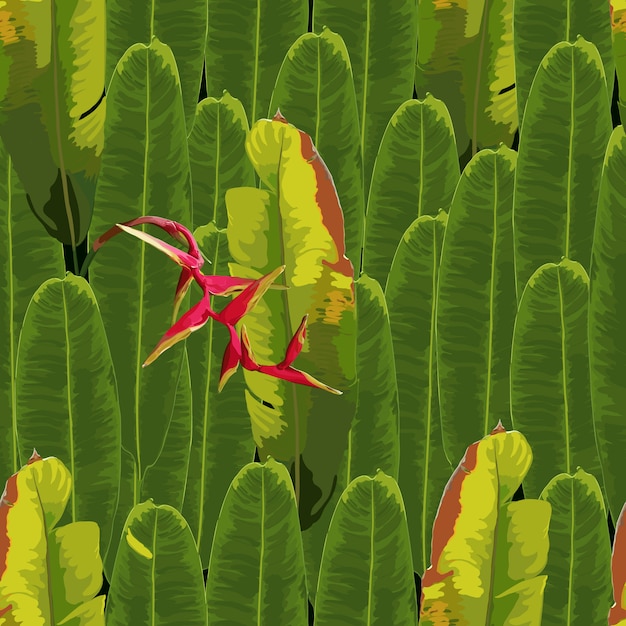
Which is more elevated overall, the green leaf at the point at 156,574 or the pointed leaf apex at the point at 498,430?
the pointed leaf apex at the point at 498,430

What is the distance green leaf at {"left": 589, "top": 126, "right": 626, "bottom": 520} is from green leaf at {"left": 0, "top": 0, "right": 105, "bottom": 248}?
18.1 inches

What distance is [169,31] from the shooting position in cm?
115

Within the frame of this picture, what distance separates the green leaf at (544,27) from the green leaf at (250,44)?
202mm

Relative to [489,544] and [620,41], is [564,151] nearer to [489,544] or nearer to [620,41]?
[620,41]

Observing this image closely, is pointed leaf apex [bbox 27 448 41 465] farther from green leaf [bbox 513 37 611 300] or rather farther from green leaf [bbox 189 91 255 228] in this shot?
green leaf [bbox 513 37 611 300]

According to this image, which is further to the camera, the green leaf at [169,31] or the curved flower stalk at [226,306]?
the green leaf at [169,31]

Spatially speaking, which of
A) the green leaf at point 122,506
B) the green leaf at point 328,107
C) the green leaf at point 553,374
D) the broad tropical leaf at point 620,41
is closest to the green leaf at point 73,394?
the green leaf at point 122,506

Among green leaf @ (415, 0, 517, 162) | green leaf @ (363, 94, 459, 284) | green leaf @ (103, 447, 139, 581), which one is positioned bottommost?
green leaf @ (103, 447, 139, 581)

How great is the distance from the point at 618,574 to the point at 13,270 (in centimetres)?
61

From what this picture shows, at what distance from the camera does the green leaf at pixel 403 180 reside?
114 centimetres

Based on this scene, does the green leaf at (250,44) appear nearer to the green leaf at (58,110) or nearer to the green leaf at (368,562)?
the green leaf at (58,110)

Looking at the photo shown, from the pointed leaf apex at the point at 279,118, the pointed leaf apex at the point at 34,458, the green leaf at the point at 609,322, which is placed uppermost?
the pointed leaf apex at the point at 279,118

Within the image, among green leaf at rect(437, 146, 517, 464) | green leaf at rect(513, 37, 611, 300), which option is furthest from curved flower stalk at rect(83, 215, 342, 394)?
green leaf at rect(513, 37, 611, 300)

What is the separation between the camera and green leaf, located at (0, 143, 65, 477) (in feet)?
3.67
